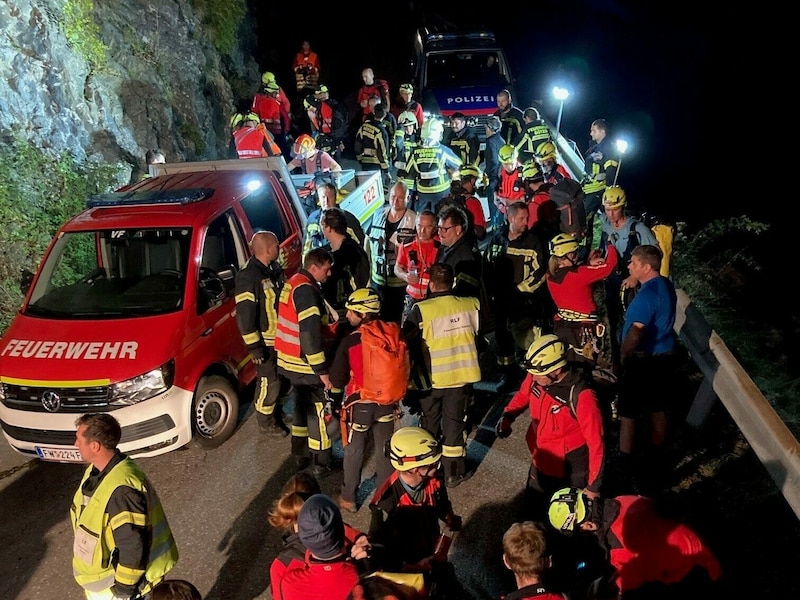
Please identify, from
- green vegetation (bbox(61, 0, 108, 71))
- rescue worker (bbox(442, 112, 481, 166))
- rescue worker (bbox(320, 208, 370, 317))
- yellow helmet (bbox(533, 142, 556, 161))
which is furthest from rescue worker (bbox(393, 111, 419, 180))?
green vegetation (bbox(61, 0, 108, 71))

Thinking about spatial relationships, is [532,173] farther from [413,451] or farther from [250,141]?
[413,451]

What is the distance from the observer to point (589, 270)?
17.1 feet

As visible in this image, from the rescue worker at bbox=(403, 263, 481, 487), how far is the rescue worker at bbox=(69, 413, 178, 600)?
2062mm

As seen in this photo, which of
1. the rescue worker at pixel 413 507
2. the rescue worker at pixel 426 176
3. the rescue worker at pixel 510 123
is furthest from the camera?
the rescue worker at pixel 510 123

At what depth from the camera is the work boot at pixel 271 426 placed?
579 cm

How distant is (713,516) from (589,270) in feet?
6.70

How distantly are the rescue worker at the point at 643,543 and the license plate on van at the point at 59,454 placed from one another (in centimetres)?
A: 384

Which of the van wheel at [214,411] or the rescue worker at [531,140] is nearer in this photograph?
the van wheel at [214,411]

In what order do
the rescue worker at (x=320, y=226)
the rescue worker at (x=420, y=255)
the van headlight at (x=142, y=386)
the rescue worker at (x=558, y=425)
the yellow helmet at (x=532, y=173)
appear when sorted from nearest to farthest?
the rescue worker at (x=558, y=425) < the van headlight at (x=142, y=386) < the rescue worker at (x=420, y=255) < the rescue worker at (x=320, y=226) < the yellow helmet at (x=532, y=173)

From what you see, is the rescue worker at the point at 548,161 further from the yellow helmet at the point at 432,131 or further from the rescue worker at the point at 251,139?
the rescue worker at the point at 251,139

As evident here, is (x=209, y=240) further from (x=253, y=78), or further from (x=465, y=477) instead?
(x=253, y=78)

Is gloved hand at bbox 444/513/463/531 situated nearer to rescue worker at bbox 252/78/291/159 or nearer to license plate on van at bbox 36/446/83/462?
license plate on van at bbox 36/446/83/462

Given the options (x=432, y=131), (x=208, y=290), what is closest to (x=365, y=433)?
(x=208, y=290)

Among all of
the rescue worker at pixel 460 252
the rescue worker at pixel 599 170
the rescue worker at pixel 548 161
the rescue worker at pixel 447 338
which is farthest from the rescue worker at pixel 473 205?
the rescue worker at pixel 447 338
